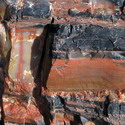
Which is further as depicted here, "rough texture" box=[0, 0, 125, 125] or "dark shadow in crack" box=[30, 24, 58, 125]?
"dark shadow in crack" box=[30, 24, 58, 125]

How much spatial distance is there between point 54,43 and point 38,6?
286 millimetres

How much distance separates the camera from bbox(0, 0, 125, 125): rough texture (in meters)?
1.80

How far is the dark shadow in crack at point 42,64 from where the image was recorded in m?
1.91

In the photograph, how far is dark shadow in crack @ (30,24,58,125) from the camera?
191 cm

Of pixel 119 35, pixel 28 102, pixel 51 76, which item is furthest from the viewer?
pixel 28 102

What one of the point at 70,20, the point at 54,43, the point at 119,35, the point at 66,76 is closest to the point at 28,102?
the point at 66,76

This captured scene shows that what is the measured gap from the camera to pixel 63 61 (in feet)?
6.05

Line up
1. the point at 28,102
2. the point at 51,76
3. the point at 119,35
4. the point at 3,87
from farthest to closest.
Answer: the point at 3,87 → the point at 28,102 → the point at 51,76 → the point at 119,35

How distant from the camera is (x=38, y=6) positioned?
187cm

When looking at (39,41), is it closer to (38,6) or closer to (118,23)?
(38,6)

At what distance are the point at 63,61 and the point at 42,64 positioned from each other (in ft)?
0.76

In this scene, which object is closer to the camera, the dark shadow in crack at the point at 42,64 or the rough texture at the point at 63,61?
the rough texture at the point at 63,61

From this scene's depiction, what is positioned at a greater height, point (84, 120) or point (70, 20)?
point (70, 20)

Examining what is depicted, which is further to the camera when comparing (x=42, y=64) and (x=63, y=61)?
(x=42, y=64)
